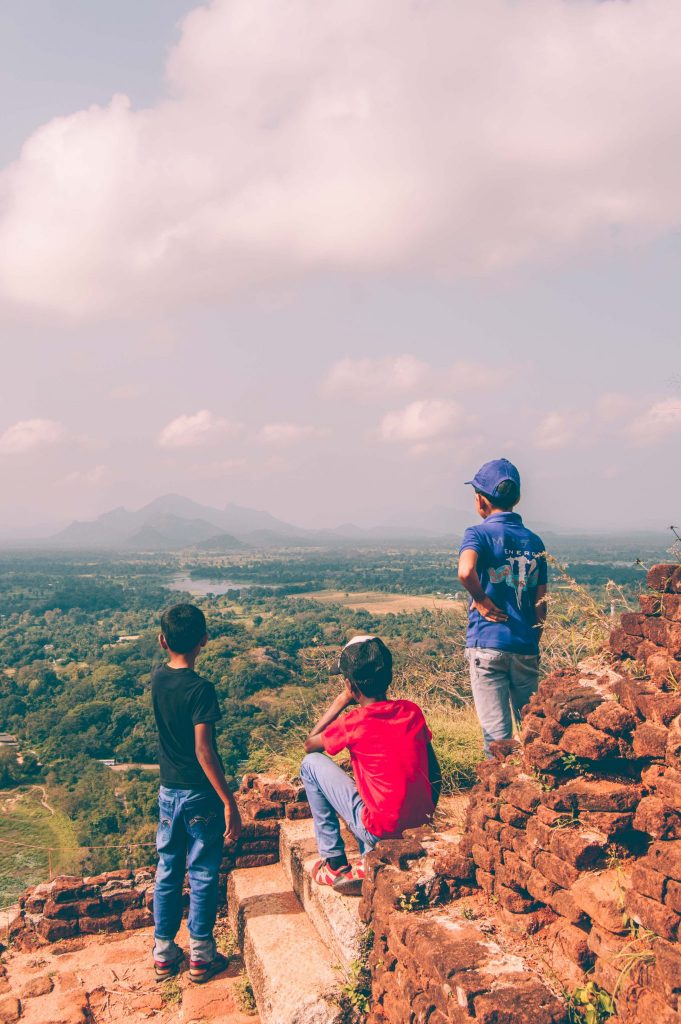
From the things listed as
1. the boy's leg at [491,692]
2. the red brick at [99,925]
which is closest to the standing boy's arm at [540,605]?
the boy's leg at [491,692]

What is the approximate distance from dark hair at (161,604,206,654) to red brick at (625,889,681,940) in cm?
238

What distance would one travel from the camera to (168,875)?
4.12 meters

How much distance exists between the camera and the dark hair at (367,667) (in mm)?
3957

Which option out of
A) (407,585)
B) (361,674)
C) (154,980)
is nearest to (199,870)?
(154,980)

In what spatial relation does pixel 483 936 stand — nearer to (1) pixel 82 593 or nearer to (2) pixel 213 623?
(2) pixel 213 623

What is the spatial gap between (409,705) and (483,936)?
117 centimetres

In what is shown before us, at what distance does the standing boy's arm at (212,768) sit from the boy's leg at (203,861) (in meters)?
0.09

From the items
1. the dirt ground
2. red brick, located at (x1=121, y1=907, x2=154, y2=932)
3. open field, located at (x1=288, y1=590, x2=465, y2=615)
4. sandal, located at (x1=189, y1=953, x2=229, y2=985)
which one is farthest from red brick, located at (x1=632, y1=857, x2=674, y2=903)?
open field, located at (x1=288, y1=590, x2=465, y2=615)

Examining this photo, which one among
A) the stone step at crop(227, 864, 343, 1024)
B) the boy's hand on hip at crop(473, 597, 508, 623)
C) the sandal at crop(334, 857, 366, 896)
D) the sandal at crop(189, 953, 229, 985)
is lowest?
the sandal at crop(189, 953, 229, 985)

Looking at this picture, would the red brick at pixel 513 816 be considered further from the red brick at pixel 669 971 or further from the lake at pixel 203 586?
the lake at pixel 203 586

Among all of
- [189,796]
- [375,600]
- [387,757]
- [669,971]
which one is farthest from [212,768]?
[375,600]

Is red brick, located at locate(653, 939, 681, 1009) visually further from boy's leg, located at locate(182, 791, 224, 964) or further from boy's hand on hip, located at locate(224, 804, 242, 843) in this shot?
boy's leg, located at locate(182, 791, 224, 964)

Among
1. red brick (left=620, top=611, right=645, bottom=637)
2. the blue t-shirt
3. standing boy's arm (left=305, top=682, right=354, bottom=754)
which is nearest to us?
red brick (left=620, top=611, right=645, bottom=637)

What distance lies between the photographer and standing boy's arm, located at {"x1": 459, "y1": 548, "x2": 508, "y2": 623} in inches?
166
